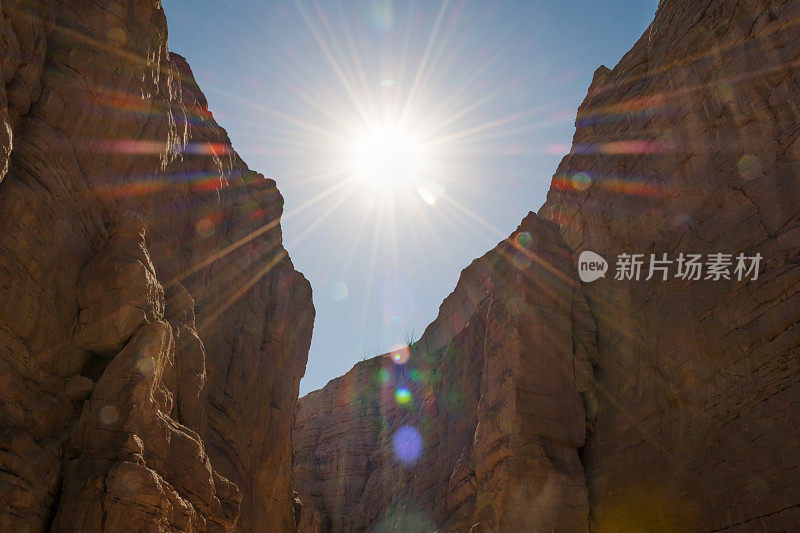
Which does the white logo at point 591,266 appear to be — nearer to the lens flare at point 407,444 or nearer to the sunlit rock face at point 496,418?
the sunlit rock face at point 496,418

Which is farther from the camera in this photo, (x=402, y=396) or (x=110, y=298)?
(x=402, y=396)

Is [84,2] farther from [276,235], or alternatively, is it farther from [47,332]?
[276,235]

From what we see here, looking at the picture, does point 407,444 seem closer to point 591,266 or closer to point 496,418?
point 496,418

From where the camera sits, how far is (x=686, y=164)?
2011 centimetres

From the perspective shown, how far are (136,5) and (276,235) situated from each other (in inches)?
529

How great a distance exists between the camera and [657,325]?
755 inches

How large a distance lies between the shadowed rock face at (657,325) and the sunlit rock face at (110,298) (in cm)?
978

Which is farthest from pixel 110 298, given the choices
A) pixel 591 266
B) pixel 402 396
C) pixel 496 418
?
pixel 402 396

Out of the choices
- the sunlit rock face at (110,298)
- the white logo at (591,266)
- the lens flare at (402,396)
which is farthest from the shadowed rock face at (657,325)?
the lens flare at (402,396)

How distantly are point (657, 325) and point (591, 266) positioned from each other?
18.5 feet

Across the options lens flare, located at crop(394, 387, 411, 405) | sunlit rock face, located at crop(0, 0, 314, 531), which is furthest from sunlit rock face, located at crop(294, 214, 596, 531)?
sunlit rock face, located at crop(0, 0, 314, 531)

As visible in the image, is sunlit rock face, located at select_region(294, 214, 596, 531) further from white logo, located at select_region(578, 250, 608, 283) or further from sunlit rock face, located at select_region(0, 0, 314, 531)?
sunlit rock face, located at select_region(0, 0, 314, 531)

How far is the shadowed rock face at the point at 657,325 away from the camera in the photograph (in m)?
15.0

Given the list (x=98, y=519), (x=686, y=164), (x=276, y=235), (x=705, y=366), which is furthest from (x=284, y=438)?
(x=686, y=164)
